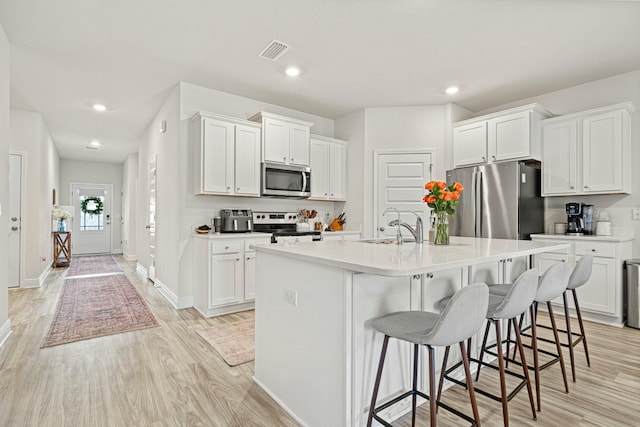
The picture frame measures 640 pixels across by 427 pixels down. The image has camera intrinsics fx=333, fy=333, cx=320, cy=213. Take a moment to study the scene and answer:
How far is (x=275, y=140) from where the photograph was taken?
4395 millimetres

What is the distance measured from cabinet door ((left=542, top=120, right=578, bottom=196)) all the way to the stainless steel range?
9.60 ft

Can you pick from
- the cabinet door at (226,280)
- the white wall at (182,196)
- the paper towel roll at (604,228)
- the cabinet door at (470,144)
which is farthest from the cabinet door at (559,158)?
the cabinet door at (226,280)

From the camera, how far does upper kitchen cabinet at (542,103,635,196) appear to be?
354cm

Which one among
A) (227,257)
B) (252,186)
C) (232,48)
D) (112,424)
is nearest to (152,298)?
(227,257)

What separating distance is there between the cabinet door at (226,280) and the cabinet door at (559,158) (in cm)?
381

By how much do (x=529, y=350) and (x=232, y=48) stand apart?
378cm

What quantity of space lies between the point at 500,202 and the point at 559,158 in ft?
2.78

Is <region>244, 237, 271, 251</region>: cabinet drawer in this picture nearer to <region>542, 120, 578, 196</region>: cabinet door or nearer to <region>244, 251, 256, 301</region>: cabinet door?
<region>244, 251, 256, 301</region>: cabinet door

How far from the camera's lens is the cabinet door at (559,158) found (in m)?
3.85

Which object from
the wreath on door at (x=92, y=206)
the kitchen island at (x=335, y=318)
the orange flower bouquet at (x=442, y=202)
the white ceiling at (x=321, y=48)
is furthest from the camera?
the wreath on door at (x=92, y=206)

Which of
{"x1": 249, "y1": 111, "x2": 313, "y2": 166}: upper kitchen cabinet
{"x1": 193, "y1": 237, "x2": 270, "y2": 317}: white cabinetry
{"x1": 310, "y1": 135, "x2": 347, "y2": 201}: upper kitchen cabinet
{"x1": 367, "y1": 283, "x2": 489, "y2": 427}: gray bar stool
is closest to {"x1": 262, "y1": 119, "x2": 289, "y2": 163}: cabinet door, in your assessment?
{"x1": 249, "y1": 111, "x2": 313, "y2": 166}: upper kitchen cabinet

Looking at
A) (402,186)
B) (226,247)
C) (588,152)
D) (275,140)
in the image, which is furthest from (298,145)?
(588,152)

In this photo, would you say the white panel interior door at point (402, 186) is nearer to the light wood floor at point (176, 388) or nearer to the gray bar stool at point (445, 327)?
the light wood floor at point (176, 388)

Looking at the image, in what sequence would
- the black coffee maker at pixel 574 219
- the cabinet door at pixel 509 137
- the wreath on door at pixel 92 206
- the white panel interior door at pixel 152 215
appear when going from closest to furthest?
the black coffee maker at pixel 574 219
the cabinet door at pixel 509 137
the white panel interior door at pixel 152 215
the wreath on door at pixel 92 206
